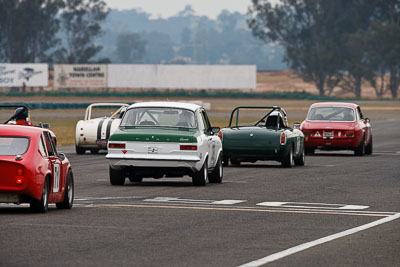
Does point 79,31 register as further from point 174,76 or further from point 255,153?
point 255,153

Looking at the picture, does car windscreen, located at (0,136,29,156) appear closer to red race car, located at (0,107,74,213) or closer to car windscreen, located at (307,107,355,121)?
red race car, located at (0,107,74,213)

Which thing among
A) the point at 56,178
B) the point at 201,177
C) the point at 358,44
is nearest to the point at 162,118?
the point at 201,177

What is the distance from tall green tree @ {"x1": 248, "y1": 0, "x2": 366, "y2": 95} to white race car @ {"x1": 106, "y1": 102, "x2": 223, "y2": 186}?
114 metres

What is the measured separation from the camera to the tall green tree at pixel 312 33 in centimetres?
13425

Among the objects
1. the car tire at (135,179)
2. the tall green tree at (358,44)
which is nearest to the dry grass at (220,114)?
the tall green tree at (358,44)

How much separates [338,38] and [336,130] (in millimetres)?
107191

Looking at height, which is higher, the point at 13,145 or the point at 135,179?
the point at 13,145

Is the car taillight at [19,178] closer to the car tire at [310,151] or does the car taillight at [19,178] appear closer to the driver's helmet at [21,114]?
the driver's helmet at [21,114]

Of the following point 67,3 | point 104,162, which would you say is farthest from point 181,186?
point 67,3

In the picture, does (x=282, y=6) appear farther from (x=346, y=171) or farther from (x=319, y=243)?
(x=319, y=243)

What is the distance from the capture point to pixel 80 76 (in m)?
126

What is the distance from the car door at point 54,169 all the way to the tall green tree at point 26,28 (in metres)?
125

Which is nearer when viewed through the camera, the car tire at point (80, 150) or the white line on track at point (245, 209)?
the white line on track at point (245, 209)

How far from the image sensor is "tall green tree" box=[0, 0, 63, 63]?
137750mm
